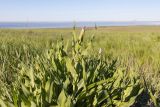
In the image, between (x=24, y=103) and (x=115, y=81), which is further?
(x=115, y=81)

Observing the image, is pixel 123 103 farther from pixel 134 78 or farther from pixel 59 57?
pixel 59 57

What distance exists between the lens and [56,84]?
324cm

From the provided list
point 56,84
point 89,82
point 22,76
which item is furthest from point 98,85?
point 22,76

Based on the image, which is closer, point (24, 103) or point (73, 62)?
point (24, 103)

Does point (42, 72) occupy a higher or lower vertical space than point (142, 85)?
higher

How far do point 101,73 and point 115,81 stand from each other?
0.25 meters

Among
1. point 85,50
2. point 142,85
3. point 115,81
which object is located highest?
point 85,50

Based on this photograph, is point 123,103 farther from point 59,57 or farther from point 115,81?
point 59,57

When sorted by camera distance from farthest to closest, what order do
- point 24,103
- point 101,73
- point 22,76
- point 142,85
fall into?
1. point 142,85
2. point 101,73
3. point 22,76
4. point 24,103

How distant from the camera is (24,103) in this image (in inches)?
110

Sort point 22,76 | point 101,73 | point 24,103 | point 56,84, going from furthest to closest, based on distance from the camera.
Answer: point 101,73
point 22,76
point 56,84
point 24,103

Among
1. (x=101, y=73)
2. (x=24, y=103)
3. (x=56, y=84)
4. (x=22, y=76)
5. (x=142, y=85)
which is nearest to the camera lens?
(x=24, y=103)

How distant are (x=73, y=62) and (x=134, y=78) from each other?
0.71m

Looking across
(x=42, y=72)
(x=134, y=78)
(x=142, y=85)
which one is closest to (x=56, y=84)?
(x=42, y=72)
